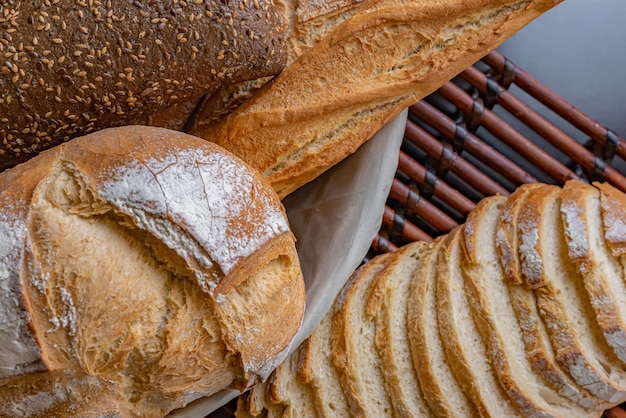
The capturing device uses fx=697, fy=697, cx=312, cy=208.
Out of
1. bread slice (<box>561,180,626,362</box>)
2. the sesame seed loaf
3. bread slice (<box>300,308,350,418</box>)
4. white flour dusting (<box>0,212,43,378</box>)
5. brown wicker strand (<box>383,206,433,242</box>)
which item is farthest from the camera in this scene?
brown wicker strand (<box>383,206,433,242</box>)

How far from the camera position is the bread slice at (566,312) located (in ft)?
4.77

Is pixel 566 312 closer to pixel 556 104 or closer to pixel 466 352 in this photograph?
pixel 466 352

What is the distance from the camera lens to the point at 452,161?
1.83 m

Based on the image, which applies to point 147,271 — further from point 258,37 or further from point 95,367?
point 258,37

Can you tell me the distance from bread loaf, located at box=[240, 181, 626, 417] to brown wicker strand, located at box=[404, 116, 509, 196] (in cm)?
22

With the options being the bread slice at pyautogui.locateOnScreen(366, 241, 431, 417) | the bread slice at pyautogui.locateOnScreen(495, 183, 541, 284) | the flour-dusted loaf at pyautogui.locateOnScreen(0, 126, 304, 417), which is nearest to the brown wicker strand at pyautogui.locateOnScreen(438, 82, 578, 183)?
the bread slice at pyautogui.locateOnScreen(495, 183, 541, 284)

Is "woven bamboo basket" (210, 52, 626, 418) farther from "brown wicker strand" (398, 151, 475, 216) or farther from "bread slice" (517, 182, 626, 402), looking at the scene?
"bread slice" (517, 182, 626, 402)

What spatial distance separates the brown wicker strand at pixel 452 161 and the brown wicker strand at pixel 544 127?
186 millimetres

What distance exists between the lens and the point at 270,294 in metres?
1.30

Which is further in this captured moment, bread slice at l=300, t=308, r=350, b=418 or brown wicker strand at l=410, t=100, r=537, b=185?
brown wicker strand at l=410, t=100, r=537, b=185

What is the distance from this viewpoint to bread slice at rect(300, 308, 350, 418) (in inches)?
61.0

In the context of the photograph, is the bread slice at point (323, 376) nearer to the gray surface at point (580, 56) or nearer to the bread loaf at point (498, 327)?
the bread loaf at point (498, 327)

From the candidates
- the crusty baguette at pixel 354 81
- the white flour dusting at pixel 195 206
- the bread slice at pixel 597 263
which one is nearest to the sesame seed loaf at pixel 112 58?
the crusty baguette at pixel 354 81

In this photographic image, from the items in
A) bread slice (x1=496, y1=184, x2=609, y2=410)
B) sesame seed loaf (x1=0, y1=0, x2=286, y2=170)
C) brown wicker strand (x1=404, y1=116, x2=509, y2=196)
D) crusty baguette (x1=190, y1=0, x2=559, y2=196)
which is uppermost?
sesame seed loaf (x1=0, y1=0, x2=286, y2=170)
